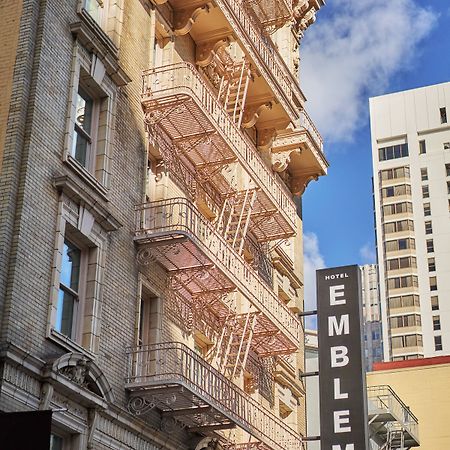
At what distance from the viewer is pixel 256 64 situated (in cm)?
3078

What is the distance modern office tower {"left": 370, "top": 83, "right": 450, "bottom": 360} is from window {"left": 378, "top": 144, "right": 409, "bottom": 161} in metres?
0.06

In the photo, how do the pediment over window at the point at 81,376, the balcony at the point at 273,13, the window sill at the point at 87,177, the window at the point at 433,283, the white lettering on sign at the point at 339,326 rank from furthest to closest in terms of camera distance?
the window at the point at 433,283 < the balcony at the point at 273,13 < the white lettering on sign at the point at 339,326 < the window sill at the point at 87,177 < the pediment over window at the point at 81,376

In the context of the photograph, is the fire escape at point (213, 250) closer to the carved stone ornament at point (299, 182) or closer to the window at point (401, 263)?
the carved stone ornament at point (299, 182)

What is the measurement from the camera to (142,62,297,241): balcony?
82.8ft

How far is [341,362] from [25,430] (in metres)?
15.3

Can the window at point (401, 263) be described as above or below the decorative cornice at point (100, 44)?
above

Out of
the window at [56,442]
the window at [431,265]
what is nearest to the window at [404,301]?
the window at [431,265]

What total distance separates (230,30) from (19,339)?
554 inches

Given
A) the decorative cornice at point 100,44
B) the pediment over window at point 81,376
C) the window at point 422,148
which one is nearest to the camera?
the pediment over window at point 81,376

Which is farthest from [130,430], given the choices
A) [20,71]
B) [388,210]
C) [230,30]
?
[388,210]

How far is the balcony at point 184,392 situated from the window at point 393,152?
10632 centimetres

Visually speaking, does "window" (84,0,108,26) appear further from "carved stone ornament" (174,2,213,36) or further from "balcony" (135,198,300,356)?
"balcony" (135,198,300,356)

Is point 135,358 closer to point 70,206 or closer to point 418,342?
point 70,206

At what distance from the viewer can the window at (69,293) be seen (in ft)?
67.2
